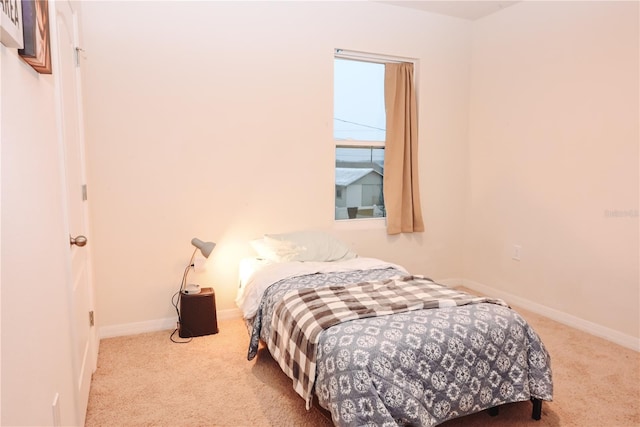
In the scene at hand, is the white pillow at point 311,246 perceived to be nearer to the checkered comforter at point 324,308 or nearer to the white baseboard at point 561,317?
the checkered comforter at point 324,308

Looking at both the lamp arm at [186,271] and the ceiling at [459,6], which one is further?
the ceiling at [459,6]

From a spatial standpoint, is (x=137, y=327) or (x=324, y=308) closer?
(x=324, y=308)

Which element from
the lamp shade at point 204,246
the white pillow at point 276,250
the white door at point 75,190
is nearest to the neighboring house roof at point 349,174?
the white pillow at point 276,250

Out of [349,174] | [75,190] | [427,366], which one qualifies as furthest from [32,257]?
[349,174]

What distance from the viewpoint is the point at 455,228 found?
420 cm

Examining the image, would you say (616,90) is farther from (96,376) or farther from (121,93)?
(96,376)

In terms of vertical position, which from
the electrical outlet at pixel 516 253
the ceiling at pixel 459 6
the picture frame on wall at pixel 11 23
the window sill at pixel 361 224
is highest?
the ceiling at pixel 459 6

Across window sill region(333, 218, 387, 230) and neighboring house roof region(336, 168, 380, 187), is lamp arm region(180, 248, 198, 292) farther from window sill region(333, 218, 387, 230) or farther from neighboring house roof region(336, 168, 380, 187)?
neighboring house roof region(336, 168, 380, 187)

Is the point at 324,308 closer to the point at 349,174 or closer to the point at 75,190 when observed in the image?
the point at 75,190

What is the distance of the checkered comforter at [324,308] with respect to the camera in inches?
76.1

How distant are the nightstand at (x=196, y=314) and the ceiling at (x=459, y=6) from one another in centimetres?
289

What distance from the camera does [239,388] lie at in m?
2.33

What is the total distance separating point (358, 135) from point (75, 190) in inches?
93.6

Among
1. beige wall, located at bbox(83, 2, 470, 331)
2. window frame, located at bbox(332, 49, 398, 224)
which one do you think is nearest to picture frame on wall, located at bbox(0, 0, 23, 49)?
beige wall, located at bbox(83, 2, 470, 331)
